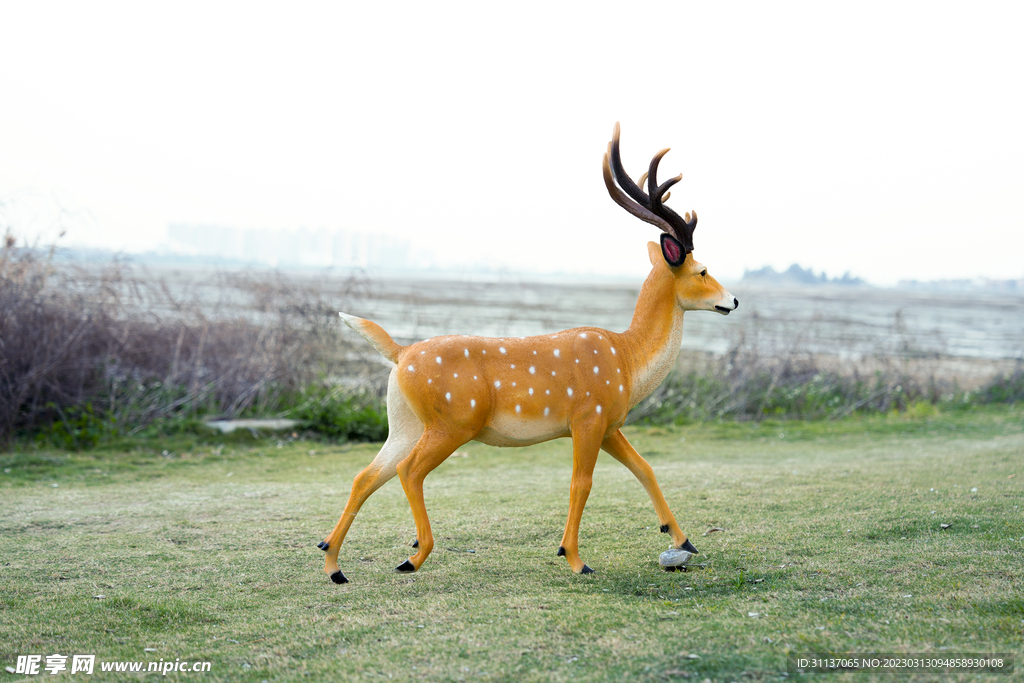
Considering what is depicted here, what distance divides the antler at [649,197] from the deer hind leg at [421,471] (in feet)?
6.17

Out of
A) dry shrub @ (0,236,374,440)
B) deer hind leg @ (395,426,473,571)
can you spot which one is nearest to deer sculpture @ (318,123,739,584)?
deer hind leg @ (395,426,473,571)

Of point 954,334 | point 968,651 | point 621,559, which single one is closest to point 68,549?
point 621,559

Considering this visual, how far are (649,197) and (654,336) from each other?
93 cm

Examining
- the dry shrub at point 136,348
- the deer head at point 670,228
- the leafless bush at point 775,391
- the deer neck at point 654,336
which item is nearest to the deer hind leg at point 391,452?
the deer neck at point 654,336

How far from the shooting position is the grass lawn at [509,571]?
343cm

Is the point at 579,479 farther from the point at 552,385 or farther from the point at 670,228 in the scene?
the point at 670,228

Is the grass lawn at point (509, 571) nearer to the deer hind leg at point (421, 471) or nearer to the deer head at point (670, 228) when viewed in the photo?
the deer hind leg at point (421, 471)

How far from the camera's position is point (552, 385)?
4.86 metres

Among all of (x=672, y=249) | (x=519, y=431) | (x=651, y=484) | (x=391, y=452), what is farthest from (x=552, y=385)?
(x=672, y=249)

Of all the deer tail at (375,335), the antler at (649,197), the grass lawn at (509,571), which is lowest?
the grass lawn at (509,571)

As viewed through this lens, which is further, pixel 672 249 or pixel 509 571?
pixel 672 249

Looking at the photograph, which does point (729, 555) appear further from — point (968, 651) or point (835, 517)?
point (968, 651)

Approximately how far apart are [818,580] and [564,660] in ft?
5.77

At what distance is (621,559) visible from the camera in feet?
16.5
